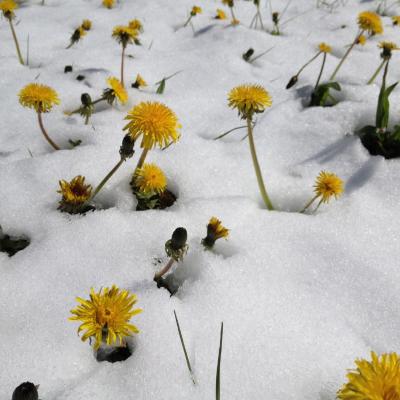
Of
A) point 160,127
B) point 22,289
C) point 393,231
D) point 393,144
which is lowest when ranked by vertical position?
point 22,289

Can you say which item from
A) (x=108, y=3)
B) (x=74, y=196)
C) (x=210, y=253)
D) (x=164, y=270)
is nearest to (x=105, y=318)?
(x=164, y=270)

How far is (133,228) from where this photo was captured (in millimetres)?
1597

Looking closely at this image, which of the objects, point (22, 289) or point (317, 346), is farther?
point (22, 289)

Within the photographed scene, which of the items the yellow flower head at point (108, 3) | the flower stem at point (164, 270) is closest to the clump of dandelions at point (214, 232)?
the flower stem at point (164, 270)

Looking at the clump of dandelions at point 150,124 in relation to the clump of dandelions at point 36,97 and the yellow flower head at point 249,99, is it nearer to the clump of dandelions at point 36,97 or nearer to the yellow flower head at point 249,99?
the yellow flower head at point 249,99

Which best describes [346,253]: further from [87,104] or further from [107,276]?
[87,104]

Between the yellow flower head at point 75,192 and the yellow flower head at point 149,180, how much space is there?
0.71ft

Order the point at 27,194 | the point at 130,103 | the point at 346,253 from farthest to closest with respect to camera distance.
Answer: the point at 130,103 → the point at 27,194 → the point at 346,253

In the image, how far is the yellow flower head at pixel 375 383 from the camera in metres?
0.83

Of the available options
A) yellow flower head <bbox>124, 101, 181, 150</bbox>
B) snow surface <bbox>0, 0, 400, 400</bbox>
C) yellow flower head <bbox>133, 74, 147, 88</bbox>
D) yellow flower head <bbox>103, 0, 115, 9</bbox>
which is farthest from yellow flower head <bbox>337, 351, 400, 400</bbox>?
yellow flower head <bbox>103, 0, 115, 9</bbox>

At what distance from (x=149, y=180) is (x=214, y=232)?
0.40 m

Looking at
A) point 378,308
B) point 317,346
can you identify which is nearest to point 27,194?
point 317,346

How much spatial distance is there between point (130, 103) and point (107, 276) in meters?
1.37

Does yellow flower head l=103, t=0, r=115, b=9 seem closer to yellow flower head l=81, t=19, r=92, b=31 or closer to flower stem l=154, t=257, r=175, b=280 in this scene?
yellow flower head l=81, t=19, r=92, b=31
